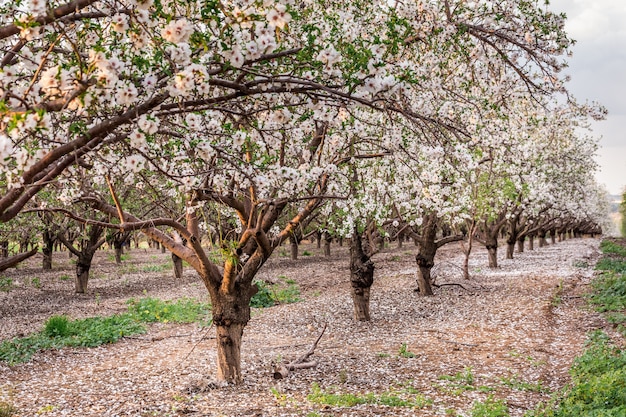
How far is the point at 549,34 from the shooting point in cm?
877

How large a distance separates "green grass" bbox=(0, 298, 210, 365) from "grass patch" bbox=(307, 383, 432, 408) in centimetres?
881

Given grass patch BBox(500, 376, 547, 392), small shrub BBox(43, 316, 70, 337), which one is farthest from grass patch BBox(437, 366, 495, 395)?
small shrub BBox(43, 316, 70, 337)

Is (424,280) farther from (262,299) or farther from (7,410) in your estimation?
(7,410)

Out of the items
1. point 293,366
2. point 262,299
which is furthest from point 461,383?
point 262,299

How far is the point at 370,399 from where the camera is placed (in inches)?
370

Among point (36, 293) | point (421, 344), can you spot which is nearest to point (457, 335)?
point (421, 344)

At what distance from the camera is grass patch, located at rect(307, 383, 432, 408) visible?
361 inches

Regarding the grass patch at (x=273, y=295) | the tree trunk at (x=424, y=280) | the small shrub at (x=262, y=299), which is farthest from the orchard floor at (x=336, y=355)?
the small shrub at (x=262, y=299)

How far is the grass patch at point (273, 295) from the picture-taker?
74.0 ft

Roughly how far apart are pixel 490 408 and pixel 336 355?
16.9ft

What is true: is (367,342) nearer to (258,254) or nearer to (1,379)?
(258,254)

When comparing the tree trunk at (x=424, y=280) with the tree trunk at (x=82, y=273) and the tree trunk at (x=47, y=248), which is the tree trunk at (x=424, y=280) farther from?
the tree trunk at (x=47, y=248)

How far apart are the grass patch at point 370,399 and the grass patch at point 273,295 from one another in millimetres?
10747

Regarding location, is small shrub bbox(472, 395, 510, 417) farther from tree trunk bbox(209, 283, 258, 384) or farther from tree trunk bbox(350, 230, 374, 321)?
tree trunk bbox(350, 230, 374, 321)
